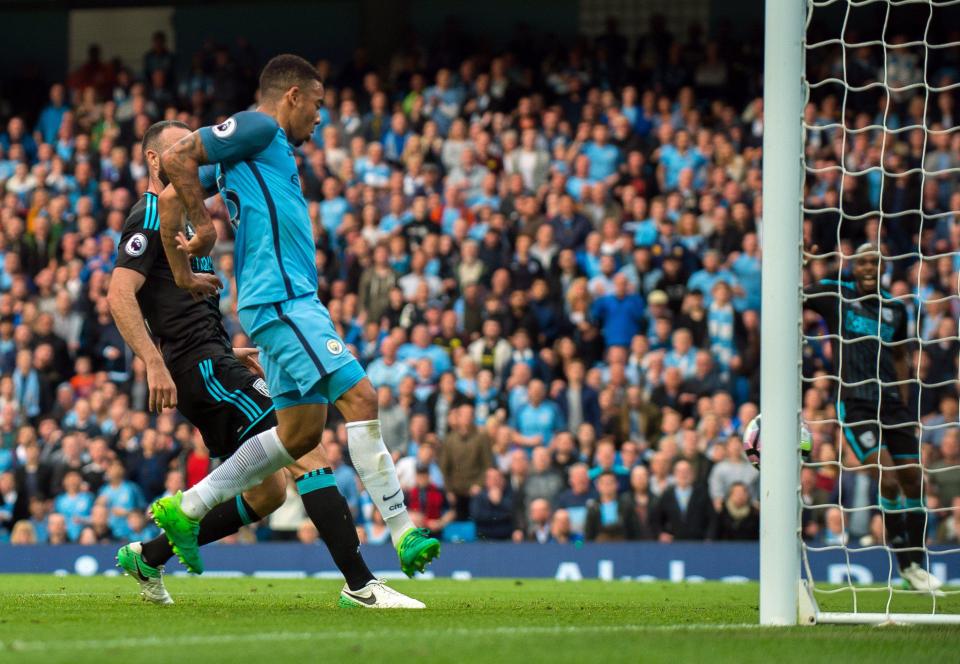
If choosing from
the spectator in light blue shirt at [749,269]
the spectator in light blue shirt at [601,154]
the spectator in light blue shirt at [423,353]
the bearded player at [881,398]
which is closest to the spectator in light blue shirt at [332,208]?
the spectator in light blue shirt at [423,353]

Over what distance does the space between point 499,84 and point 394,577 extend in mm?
7784

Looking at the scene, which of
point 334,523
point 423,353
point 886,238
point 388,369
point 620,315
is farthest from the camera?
point 423,353

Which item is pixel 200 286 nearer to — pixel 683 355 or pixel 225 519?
pixel 225 519

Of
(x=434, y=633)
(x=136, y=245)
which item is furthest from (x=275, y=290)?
(x=434, y=633)

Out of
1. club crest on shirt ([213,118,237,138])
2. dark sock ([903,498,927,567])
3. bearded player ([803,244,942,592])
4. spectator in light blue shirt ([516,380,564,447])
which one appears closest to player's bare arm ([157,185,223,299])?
club crest on shirt ([213,118,237,138])

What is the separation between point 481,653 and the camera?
15.3 feet

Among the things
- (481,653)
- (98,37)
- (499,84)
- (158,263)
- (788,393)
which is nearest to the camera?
(481,653)

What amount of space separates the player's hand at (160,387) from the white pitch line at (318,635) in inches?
73.8

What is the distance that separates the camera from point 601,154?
17359 millimetres

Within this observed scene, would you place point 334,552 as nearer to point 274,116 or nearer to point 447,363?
point 274,116

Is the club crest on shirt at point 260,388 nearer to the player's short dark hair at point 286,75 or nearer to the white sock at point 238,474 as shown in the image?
the white sock at point 238,474

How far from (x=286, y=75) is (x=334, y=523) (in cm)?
197

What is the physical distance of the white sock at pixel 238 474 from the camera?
21.2 ft

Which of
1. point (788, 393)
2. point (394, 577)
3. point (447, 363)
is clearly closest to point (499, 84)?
point (447, 363)
